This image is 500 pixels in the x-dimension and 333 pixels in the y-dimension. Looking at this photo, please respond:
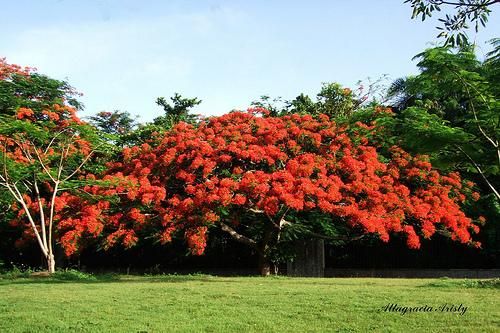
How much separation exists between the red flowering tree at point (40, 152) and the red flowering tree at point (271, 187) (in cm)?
139

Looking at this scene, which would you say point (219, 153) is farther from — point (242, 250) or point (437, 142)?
point (437, 142)

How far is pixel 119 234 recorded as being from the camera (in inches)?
559

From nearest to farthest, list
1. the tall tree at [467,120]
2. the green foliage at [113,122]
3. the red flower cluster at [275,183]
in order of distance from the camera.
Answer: the tall tree at [467,120], the red flower cluster at [275,183], the green foliage at [113,122]

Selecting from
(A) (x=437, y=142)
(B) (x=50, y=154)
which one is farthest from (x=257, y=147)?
(B) (x=50, y=154)

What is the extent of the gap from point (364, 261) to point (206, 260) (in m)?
5.18

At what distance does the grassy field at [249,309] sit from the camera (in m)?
6.34

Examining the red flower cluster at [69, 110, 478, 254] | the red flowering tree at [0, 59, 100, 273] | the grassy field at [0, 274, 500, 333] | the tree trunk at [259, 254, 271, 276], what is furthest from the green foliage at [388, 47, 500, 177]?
the red flowering tree at [0, 59, 100, 273]

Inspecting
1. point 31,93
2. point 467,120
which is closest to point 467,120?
point 467,120

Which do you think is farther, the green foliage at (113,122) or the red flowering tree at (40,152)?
the green foliage at (113,122)

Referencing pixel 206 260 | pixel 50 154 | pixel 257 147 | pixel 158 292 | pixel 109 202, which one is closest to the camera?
pixel 158 292

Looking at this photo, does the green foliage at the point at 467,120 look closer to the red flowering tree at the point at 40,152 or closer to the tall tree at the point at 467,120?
the tall tree at the point at 467,120

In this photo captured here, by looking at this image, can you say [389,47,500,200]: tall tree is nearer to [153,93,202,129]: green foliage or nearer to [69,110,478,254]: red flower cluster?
[69,110,478,254]: red flower cluster

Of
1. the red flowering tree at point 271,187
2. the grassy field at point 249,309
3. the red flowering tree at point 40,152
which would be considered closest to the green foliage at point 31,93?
the red flowering tree at point 40,152

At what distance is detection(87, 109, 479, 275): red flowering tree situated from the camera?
42.7ft
